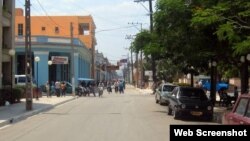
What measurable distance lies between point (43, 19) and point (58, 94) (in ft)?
188

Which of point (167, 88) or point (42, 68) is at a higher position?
point (42, 68)

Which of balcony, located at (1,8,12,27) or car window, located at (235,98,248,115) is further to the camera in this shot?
balcony, located at (1,8,12,27)

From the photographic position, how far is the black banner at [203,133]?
539cm

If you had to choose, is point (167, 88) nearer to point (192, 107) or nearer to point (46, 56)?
point (192, 107)

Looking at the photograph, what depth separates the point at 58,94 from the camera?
5375 centimetres

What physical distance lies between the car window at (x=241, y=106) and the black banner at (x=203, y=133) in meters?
4.78

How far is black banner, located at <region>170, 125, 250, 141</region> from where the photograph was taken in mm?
5387

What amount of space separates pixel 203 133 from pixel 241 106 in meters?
5.37

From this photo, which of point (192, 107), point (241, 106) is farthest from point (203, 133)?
point (192, 107)

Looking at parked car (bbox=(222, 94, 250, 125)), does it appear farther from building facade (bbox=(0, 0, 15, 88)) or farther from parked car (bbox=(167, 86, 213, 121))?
building facade (bbox=(0, 0, 15, 88))

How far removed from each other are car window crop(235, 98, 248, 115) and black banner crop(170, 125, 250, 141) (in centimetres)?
478

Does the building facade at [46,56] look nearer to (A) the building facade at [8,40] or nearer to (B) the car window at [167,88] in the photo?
(A) the building facade at [8,40]

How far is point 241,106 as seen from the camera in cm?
1062

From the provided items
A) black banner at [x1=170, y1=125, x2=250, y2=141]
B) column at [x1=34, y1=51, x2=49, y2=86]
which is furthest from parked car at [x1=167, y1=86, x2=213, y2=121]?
column at [x1=34, y1=51, x2=49, y2=86]
